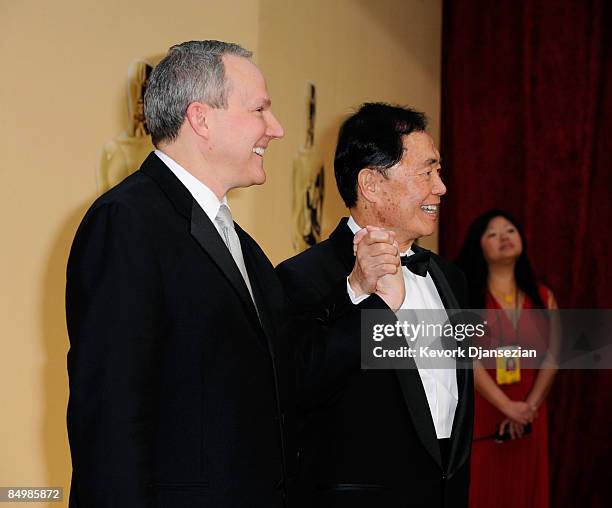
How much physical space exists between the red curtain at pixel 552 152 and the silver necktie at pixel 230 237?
430 cm

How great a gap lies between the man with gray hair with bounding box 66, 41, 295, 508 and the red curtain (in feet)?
14.3

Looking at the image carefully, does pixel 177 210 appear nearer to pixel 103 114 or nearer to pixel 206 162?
pixel 206 162

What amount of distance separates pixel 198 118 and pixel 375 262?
1.59 feet

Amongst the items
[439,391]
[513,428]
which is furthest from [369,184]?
[513,428]

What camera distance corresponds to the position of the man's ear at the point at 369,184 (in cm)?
233

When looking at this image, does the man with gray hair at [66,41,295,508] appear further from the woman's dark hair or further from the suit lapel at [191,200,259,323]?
the woman's dark hair

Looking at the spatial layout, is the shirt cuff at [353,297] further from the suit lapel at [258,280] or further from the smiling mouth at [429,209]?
the smiling mouth at [429,209]

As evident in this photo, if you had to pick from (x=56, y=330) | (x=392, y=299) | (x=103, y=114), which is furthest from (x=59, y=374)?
(x=392, y=299)

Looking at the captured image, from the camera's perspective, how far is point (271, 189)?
3635 millimetres

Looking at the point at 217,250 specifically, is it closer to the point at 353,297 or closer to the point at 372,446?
the point at 353,297

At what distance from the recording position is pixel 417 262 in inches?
91.8

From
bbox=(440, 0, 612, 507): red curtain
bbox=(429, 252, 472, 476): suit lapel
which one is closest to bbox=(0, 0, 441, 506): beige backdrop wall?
bbox=(429, 252, 472, 476): suit lapel

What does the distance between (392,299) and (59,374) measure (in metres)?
1.20

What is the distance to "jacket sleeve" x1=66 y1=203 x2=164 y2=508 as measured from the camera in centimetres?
139
